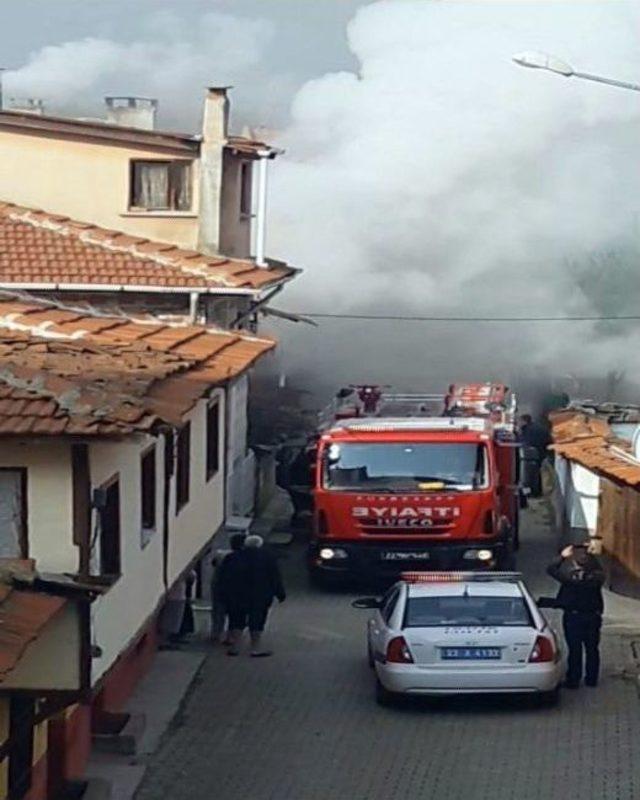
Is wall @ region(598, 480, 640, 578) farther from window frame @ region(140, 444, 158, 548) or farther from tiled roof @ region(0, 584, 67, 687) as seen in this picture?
tiled roof @ region(0, 584, 67, 687)

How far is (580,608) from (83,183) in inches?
519

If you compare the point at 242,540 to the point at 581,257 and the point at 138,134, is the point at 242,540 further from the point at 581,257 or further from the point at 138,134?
the point at 581,257

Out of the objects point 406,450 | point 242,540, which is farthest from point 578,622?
point 406,450

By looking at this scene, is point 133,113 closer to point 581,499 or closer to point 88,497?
point 581,499

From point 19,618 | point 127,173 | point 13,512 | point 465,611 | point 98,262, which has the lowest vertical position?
point 465,611

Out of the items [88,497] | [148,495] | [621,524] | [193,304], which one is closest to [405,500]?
[621,524]

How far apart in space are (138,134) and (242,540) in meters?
10.0

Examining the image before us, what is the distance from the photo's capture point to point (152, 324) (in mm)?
21688

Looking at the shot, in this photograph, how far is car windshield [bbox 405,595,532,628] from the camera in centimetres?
1691

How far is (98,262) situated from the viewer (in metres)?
25.6

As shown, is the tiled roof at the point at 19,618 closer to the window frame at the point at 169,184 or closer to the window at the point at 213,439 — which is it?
the window at the point at 213,439

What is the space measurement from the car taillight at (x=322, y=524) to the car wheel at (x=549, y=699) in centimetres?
700

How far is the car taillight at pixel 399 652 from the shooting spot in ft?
54.8

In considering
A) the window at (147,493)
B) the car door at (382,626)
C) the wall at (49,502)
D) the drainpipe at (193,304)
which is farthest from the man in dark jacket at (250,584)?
the wall at (49,502)
